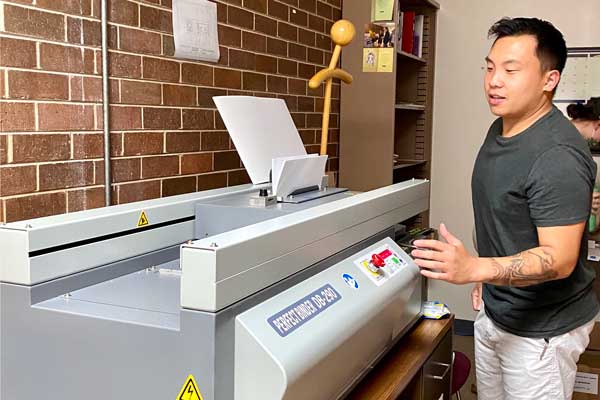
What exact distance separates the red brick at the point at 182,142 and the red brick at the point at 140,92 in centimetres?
14

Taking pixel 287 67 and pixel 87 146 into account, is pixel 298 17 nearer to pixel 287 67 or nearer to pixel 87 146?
pixel 287 67

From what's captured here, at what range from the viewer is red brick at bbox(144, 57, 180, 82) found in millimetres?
2160

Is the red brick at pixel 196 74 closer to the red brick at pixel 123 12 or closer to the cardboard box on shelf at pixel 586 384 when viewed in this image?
the red brick at pixel 123 12

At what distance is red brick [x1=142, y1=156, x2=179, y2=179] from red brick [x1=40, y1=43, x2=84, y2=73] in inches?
15.6

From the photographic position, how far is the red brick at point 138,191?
2.10 m

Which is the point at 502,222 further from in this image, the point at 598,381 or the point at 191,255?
the point at 598,381

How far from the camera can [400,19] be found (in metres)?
3.78

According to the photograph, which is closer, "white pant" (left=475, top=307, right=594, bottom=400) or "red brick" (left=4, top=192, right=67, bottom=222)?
"red brick" (left=4, top=192, right=67, bottom=222)

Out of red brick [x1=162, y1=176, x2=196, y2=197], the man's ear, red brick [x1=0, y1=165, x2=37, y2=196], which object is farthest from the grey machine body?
red brick [x1=162, y1=176, x2=196, y2=197]

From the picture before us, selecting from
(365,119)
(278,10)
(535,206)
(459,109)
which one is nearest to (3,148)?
(535,206)

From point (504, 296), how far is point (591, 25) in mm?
2643

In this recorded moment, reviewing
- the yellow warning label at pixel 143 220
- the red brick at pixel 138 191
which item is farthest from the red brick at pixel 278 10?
the yellow warning label at pixel 143 220

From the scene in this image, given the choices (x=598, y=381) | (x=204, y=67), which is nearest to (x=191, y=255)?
(x=204, y=67)

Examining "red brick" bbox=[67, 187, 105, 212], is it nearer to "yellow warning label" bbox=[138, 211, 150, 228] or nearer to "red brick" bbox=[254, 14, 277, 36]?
"yellow warning label" bbox=[138, 211, 150, 228]
